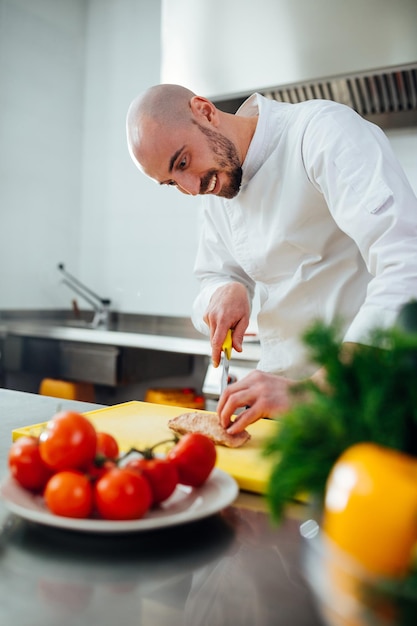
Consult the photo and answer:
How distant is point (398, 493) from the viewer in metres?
0.34

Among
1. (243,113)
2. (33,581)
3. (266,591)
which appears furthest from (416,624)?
(243,113)

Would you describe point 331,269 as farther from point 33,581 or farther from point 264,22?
point 264,22

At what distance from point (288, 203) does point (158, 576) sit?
3.65 ft

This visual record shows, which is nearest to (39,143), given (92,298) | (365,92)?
(92,298)

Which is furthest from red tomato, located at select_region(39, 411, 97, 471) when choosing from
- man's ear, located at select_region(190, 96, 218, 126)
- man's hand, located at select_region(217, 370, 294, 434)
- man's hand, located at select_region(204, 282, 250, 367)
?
man's ear, located at select_region(190, 96, 218, 126)

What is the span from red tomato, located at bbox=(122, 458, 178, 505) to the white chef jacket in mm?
604

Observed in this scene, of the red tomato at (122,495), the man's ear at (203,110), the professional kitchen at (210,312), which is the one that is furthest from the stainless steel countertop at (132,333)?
the red tomato at (122,495)

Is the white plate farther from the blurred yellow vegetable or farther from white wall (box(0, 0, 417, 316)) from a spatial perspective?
white wall (box(0, 0, 417, 316))

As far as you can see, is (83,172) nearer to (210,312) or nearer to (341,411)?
(210,312)

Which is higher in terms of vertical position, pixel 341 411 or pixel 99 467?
pixel 341 411

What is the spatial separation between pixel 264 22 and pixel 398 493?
7.93ft

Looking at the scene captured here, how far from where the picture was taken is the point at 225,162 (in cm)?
151

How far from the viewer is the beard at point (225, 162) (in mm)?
1467

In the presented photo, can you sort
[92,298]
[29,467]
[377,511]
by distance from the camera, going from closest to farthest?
[377,511] → [29,467] → [92,298]
